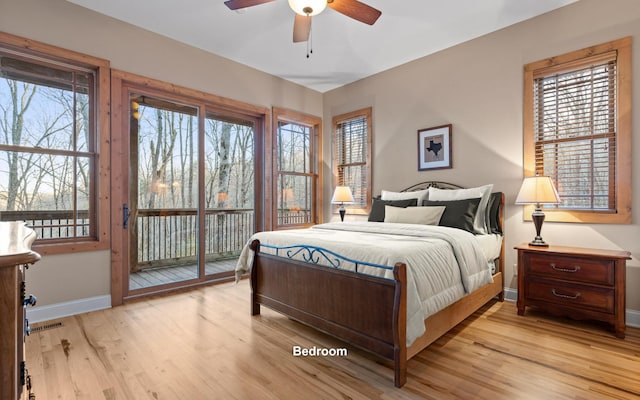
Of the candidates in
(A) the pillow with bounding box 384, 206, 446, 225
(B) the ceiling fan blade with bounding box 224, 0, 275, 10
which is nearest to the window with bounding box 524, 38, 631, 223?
(A) the pillow with bounding box 384, 206, 446, 225

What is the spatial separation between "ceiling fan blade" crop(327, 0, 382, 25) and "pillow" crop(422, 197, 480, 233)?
1.90 meters

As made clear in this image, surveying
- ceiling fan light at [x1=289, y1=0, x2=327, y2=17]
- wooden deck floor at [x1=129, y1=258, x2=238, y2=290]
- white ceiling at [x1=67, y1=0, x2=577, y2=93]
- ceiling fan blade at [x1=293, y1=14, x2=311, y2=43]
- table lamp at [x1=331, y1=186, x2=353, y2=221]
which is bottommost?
wooden deck floor at [x1=129, y1=258, x2=238, y2=290]

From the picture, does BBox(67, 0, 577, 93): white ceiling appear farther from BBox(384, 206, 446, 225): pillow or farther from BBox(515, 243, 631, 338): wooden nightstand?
BBox(515, 243, 631, 338): wooden nightstand

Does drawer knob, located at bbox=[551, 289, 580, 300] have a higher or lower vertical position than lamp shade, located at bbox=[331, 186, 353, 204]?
lower

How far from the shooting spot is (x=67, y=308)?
9.60 ft

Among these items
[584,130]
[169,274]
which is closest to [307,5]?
[584,130]

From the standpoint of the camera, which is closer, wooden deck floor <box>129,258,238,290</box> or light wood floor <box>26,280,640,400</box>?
light wood floor <box>26,280,640,400</box>

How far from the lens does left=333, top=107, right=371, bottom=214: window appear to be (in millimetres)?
4781

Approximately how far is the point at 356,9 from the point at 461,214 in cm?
207

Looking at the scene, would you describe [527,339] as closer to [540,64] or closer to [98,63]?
[540,64]

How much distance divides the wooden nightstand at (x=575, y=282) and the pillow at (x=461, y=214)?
49 cm

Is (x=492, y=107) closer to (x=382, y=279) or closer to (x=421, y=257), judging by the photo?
(x=421, y=257)

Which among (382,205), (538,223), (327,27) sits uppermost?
(327,27)

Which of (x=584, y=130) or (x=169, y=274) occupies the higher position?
(x=584, y=130)
